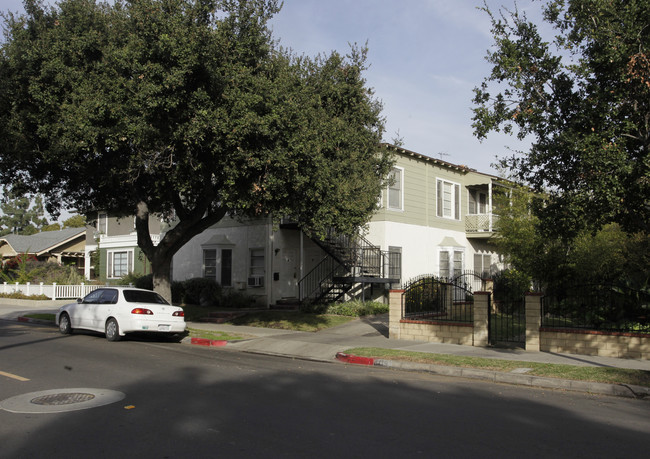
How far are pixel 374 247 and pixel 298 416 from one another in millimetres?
16042

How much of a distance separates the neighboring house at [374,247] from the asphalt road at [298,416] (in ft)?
38.3

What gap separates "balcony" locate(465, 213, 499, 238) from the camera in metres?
27.4

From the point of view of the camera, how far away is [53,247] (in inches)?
1716

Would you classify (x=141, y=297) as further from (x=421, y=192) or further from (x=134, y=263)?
(x=134, y=263)

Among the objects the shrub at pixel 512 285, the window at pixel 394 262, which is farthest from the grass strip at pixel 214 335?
the shrub at pixel 512 285

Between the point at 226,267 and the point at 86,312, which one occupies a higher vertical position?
the point at 226,267

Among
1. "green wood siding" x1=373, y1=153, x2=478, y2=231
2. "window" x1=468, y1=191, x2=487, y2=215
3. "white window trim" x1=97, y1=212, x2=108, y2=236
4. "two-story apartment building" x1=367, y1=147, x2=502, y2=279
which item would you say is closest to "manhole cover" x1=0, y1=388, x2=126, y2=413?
"two-story apartment building" x1=367, y1=147, x2=502, y2=279

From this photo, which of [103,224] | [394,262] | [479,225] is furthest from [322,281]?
[103,224]

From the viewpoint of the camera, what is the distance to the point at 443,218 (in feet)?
87.9

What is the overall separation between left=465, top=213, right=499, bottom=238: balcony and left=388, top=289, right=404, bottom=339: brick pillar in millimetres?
13072

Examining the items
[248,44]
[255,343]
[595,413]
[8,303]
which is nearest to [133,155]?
[248,44]

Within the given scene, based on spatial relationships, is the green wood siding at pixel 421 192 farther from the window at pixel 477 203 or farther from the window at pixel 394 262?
the window at pixel 394 262

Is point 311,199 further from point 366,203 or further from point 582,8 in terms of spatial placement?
point 582,8

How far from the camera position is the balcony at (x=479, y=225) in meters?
27.4
